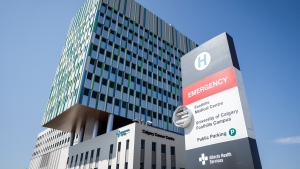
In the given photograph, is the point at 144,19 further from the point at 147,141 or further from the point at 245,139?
the point at 245,139

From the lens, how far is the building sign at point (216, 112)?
10.4 metres

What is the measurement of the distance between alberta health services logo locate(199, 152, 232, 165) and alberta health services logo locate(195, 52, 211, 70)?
5.74 metres

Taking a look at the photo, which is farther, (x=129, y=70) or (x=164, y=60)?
(x=164, y=60)

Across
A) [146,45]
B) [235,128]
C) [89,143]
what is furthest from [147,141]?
[146,45]

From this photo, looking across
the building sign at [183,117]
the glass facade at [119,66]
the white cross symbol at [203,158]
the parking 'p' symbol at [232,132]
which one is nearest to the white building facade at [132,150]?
the glass facade at [119,66]

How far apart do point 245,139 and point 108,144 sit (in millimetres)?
29725

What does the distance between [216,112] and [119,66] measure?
36197mm

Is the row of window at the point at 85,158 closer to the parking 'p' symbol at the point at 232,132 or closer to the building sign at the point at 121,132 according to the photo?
the building sign at the point at 121,132

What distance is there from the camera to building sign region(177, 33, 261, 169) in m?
10.4

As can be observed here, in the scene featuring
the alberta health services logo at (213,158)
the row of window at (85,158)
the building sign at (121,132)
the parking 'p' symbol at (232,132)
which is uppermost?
the building sign at (121,132)

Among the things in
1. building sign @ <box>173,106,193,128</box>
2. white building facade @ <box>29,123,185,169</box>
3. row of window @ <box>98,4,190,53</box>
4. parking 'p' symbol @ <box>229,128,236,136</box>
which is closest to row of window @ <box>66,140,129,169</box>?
white building facade @ <box>29,123,185,169</box>

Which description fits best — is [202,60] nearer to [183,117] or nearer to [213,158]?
[183,117]

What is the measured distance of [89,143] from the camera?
1592 inches

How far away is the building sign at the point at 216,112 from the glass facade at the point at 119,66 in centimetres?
2873
